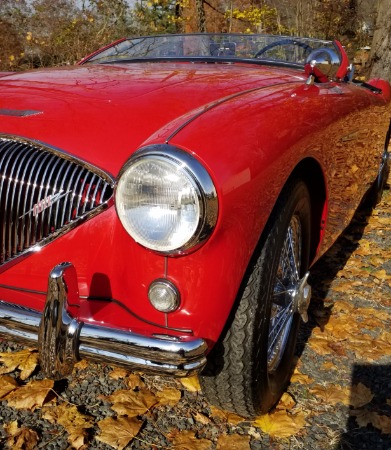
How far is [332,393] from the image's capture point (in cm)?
227

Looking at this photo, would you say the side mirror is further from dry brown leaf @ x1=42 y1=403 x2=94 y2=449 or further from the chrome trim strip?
dry brown leaf @ x1=42 y1=403 x2=94 y2=449

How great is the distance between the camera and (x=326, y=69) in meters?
3.00

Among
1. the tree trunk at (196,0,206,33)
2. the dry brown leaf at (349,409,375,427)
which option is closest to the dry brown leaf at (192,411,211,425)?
the dry brown leaf at (349,409,375,427)

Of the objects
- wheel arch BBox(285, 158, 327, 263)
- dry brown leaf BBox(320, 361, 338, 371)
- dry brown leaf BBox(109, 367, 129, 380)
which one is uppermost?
wheel arch BBox(285, 158, 327, 263)

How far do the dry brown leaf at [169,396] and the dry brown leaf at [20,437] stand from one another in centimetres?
54

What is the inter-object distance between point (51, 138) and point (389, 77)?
8.05 metres

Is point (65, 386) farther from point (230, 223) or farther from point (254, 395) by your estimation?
point (230, 223)

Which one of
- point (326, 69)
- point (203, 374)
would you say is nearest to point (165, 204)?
point (203, 374)

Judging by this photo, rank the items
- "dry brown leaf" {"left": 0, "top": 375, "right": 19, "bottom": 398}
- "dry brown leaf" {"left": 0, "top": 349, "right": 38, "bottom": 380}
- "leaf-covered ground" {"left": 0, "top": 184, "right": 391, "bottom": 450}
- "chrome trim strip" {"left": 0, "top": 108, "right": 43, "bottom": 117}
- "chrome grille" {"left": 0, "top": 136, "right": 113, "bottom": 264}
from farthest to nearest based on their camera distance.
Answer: "dry brown leaf" {"left": 0, "top": 349, "right": 38, "bottom": 380} → "dry brown leaf" {"left": 0, "top": 375, "right": 19, "bottom": 398} → "leaf-covered ground" {"left": 0, "top": 184, "right": 391, "bottom": 450} → "chrome trim strip" {"left": 0, "top": 108, "right": 43, "bottom": 117} → "chrome grille" {"left": 0, "top": 136, "right": 113, "bottom": 264}

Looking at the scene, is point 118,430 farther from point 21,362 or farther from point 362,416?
point 362,416

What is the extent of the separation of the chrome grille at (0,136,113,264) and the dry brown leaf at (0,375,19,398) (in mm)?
698

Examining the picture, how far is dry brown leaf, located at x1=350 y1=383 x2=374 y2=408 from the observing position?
7.27 feet

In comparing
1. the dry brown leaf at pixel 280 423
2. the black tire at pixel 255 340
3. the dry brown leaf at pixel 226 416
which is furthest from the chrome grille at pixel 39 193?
the dry brown leaf at pixel 280 423

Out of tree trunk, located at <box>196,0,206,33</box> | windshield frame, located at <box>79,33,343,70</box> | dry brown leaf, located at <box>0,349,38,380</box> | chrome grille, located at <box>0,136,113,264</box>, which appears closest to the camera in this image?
chrome grille, located at <box>0,136,113,264</box>
